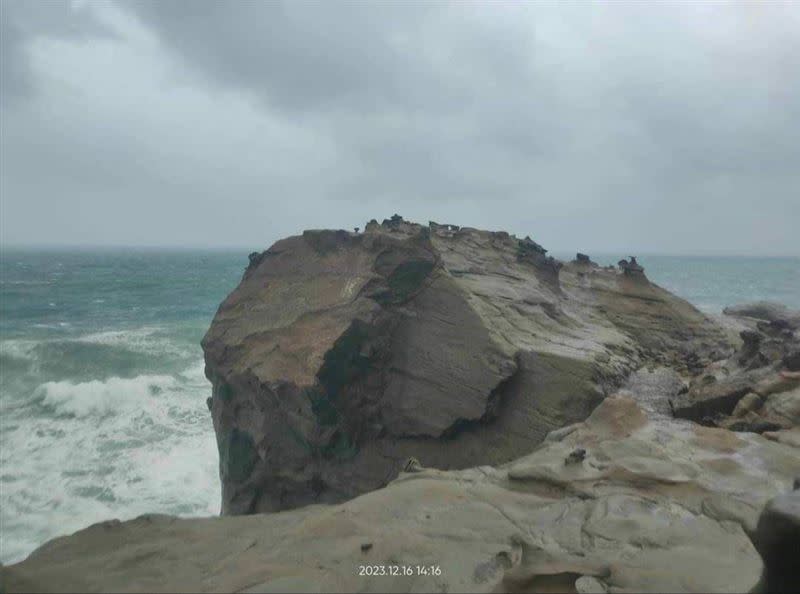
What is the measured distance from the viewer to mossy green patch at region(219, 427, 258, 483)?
6855 mm

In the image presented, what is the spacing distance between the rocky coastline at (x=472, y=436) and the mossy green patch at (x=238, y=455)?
3cm

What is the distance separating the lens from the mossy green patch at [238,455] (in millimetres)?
6855

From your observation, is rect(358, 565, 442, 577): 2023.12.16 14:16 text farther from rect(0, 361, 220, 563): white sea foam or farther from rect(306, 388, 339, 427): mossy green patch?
rect(0, 361, 220, 563): white sea foam

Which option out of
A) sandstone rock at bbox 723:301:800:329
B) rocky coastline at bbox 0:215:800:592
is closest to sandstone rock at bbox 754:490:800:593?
rocky coastline at bbox 0:215:800:592

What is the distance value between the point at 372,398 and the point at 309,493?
1345 millimetres

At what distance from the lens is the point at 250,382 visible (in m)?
6.57

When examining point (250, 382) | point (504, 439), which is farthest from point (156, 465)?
point (504, 439)

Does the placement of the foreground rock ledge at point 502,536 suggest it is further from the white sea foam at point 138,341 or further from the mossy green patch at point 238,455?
the white sea foam at point 138,341

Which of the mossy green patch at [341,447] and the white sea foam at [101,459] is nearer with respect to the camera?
the mossy green patch at [341,447]

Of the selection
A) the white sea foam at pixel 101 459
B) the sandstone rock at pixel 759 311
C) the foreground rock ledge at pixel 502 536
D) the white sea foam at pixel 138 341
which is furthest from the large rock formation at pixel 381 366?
the white sea foam at pixel 138 341

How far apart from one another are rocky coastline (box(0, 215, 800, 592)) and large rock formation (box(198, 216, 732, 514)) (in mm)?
26

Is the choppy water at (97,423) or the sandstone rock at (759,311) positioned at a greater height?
the sandstone rock at (759,311)

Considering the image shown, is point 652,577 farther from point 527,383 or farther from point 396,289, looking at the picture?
point 396,289

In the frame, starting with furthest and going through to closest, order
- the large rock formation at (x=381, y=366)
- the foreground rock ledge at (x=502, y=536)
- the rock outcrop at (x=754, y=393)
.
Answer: the large rock formation at (x=381, y=366) → the rock outcrop at (x=754, y=393) → the foreground rock ledge at (x=502, y=536)
